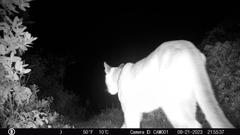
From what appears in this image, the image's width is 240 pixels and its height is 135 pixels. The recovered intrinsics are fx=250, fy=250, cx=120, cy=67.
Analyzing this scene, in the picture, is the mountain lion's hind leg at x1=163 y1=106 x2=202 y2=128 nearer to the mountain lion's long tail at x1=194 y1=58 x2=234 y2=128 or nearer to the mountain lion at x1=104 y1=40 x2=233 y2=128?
the mountain lion at x1=104 y1=40 x2=233 y2=128

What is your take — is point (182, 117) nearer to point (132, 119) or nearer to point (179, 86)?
point (179, 86)

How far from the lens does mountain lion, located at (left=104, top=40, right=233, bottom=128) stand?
3.35 metres

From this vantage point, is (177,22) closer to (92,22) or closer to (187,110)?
(92,22)

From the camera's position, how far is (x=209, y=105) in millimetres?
3289

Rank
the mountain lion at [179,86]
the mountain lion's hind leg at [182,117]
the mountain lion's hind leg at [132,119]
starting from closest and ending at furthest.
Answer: the mountain lion at [179,86] < the mountain lion's hind leg at [182,117] < the mountain lion's hind leg at [132,119]

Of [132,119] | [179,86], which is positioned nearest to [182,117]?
[179,86]

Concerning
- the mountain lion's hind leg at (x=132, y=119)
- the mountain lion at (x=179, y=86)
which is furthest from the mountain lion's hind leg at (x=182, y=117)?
the mountain lion's hind leg at (x=132, y=119)

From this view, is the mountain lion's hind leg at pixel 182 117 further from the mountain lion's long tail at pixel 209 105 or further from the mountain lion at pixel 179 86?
the mountain lion's long tail at pixel 209 105

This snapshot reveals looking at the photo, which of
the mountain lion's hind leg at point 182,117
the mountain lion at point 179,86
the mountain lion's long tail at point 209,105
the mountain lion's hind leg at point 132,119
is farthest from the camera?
the mountain lion's hind leg at point 132,119

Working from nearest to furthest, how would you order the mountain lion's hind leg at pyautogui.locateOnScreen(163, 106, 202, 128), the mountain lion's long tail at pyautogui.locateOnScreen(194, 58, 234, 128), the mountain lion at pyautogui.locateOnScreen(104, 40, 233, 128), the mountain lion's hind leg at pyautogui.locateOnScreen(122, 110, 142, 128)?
1. the mountain lion's long tail at pyautogui.locateOnScreen(194, 58, 234, 128)
2. the mountain lion at pyautogui.locateOnScreen(104, 40, 233, 128)
3. the mountain lion's hind leg at pyautogui.locateOnScreen(163, 106, 202, 128)
4. the mountain lion's hind leg at pyautogui.locateOnScreen(122, 110, 142, 128)

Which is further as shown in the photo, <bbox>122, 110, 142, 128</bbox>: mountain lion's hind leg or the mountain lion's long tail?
<bbox>122, 110, 142, 128</bbox>: mountain lion's hind leg

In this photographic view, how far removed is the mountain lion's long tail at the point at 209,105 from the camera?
10.5 feet

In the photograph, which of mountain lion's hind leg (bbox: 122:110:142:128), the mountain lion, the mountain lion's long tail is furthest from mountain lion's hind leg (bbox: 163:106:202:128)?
mountain lion's hind leg (bbox: 122:110:142:128)

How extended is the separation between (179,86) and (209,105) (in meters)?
0.58
